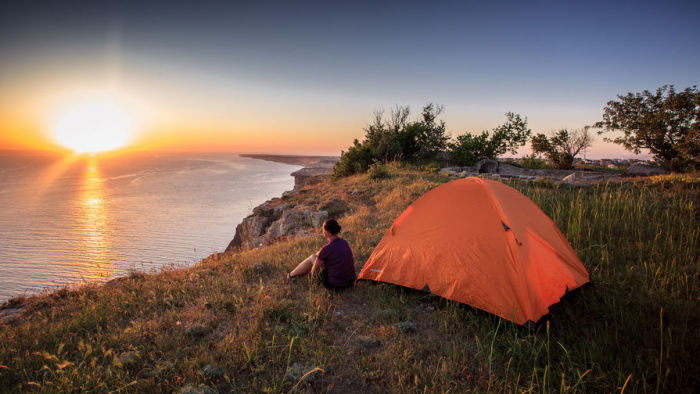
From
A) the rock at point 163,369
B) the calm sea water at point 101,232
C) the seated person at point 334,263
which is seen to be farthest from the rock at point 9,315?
the seated person at point 334,263

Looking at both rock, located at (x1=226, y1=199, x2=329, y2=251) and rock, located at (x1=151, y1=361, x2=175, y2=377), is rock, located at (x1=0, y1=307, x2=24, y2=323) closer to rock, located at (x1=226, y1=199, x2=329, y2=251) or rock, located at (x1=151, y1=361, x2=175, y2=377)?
rock, located at (x1=151, y1=361, x2=175, y2=377)

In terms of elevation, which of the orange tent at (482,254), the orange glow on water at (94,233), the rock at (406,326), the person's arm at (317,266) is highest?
the orange tent at (482,254)

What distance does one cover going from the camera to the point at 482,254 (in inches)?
184

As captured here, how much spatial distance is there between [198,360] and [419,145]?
23.2m

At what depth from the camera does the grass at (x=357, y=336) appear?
3225 millimetres

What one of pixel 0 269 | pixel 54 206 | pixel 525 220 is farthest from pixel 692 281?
pixel 54 206

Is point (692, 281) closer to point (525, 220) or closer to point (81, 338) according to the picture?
point (525, 220)

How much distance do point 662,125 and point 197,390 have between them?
1048 inches

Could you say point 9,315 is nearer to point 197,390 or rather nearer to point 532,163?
point 197,390

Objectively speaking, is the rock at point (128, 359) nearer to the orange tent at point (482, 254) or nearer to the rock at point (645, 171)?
the orange tent at point (482, 254)

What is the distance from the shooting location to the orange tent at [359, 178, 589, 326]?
432cm

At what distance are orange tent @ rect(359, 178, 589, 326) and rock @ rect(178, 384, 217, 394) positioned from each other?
3200 millimetres

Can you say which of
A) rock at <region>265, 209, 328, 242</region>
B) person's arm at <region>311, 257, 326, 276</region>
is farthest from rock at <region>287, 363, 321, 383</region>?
rock at <region>265, 209, 328, 242</region>

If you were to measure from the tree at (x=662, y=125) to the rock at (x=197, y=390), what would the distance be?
23.4m
